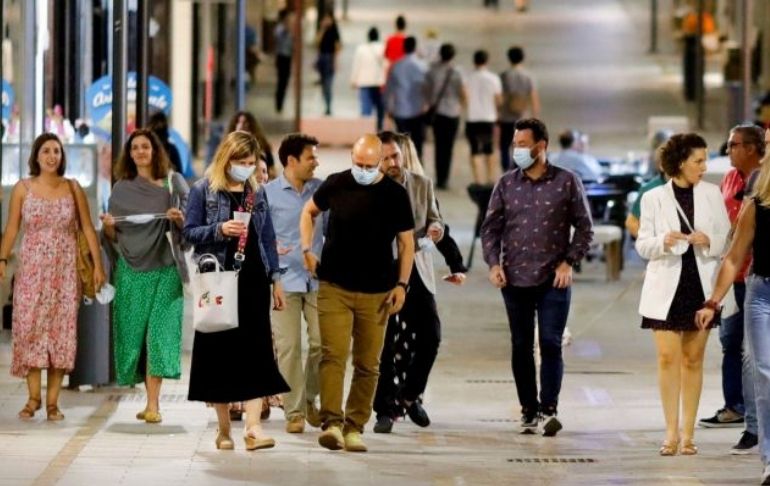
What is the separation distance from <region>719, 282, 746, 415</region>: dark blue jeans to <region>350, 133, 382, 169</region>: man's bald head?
231 centimetres

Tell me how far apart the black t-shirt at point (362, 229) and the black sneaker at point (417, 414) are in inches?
48.5

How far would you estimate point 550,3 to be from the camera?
55.7 m

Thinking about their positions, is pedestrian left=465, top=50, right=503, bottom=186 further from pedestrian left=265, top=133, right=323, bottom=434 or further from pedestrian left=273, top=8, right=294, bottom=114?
pedestrian left=265, top=133, right=323, bottom=434

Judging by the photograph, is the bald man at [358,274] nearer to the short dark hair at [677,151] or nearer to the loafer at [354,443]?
the loafer at [354,443]

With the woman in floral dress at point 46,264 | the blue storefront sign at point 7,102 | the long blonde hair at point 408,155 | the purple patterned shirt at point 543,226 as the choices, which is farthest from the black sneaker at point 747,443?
the blue storefront sign at point 7,102

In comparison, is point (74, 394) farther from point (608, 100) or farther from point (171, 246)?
point (608, 100)

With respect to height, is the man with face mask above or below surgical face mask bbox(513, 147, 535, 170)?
below

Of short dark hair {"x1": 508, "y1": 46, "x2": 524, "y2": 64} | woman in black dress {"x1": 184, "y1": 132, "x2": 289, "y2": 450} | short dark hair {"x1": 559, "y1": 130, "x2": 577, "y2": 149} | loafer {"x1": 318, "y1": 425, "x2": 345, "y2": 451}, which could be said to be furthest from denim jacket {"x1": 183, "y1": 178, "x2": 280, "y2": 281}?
short dark hair {"x1": 508, "y1": 46, "x2": 524, "y2": 64}

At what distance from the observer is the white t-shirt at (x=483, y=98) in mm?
29938

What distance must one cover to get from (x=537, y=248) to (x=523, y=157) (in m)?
0.53

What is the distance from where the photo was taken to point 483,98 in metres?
29.9

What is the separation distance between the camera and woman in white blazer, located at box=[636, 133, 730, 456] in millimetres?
12523

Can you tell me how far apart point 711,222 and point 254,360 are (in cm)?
260

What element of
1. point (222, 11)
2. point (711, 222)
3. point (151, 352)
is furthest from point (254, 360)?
point (222, 11)
